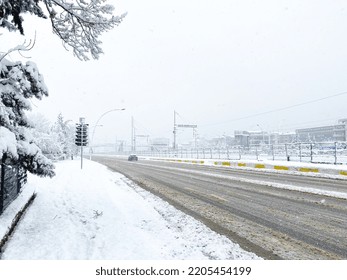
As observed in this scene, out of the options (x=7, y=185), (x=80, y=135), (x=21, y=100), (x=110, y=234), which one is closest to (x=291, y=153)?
(x=80, y=135)

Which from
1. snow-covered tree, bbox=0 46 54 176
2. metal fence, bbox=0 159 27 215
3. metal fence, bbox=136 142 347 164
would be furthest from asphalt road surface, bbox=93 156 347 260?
metal fence, bbox=136 142 347 164

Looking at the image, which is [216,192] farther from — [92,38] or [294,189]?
[92,38]

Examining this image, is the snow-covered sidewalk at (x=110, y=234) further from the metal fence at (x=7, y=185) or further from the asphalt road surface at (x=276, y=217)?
the asphalt road surface at (x=276, y=217)

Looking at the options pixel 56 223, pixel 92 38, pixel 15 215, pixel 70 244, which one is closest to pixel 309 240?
pixel 70 244

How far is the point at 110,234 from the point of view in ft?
17.9

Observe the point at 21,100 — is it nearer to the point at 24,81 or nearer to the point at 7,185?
the point at 24,81

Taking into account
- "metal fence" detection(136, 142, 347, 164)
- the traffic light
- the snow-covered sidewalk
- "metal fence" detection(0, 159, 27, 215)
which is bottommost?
the snow-covered sidewalk

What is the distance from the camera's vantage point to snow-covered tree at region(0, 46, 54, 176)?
5449mm

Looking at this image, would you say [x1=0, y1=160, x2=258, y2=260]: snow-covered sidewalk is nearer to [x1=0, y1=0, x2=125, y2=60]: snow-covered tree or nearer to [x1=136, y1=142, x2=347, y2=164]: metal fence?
[x1=0, y1=0, x2=125, y2=60]: snow-covered tree

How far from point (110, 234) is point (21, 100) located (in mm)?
2870

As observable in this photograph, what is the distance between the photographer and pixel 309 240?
496 centimetres

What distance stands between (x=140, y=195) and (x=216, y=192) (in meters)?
2.49

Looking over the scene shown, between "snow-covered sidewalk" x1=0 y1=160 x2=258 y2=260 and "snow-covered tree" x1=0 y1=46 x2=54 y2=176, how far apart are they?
110 cm

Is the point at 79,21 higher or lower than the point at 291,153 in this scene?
higher
